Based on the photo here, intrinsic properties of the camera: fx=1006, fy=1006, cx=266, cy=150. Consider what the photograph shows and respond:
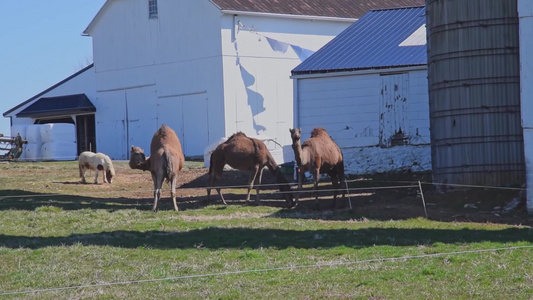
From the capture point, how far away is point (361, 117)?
112 feet

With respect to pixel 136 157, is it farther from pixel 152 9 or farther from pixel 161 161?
pixel 152 9

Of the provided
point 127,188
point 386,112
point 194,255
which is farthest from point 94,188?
point 194,255

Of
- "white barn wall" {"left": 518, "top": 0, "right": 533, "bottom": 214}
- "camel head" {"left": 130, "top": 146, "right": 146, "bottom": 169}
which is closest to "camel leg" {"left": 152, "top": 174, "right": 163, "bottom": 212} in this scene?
"camel head" {"left": 130, "top": 146, "right": 146, "bottom": 169}

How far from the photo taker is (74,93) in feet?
169

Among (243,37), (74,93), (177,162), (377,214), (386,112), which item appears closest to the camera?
(377,214)

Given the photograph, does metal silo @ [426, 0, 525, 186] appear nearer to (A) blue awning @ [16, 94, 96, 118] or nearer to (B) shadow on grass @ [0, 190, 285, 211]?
(B) shadow on grass @ [0, 190, 285, 211]

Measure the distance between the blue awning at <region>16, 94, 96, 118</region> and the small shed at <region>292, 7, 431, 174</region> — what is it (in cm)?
1785

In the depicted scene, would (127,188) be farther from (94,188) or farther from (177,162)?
(177,162)

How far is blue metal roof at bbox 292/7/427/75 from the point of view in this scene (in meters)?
33.2

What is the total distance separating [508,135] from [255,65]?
21336mm

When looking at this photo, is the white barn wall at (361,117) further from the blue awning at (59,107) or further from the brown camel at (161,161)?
the blue awning at (59,107)

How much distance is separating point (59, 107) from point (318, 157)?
27992 millimetres

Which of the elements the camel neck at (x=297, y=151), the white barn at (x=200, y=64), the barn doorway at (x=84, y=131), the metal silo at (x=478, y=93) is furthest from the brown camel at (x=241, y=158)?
the barn doorway at (x=84, y=131)

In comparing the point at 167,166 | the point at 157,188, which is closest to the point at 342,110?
the point at 167,166
